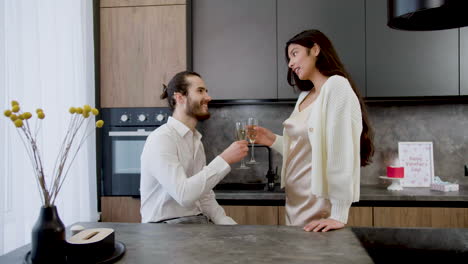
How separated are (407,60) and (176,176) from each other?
2049 millimetres

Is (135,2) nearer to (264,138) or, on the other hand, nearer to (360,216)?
(264,138)

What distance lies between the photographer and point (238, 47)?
9.56 ft

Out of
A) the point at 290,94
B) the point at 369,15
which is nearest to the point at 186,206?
the point at 290,94

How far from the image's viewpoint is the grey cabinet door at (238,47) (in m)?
2.89

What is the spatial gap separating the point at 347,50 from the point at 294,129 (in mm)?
1161

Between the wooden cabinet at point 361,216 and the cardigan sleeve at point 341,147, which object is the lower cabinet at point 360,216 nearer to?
the wooden cabinet at point 361,216

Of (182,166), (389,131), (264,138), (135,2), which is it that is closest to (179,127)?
(182,166)

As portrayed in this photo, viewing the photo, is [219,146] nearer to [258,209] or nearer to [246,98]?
[246,98]

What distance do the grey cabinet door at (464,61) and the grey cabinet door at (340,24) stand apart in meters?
0.70

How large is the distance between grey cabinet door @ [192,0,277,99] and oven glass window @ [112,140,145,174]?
2.38ft

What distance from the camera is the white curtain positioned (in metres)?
1.81

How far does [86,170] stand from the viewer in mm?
2623

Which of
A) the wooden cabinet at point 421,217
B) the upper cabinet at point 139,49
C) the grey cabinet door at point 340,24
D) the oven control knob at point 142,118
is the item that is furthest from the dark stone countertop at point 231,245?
the grey cabinet door at point 340,24

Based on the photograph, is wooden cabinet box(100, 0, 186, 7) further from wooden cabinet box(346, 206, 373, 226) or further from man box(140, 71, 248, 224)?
wooden cabinet box(346, 206, 373, 226)
